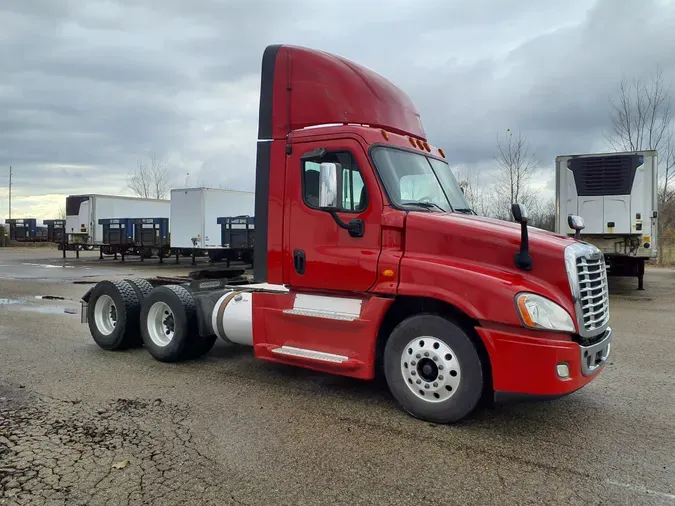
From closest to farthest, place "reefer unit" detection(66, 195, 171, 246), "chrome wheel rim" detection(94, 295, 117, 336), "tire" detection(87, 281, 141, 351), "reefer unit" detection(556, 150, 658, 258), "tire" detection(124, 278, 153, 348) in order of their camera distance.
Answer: "tire" detection(87, 281, 141, 351) → "tire" detection(124, 278, 153, 348) → "chrome wheel rim" detection(94, 295, 117, 336) → "reefer unit" detection(556, 150, 658, 258) → "reefer unit" detection(66, 195, 171, 246)

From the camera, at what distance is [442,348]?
4.42 metres

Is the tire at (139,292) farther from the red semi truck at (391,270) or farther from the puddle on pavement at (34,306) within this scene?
the puddle on pavement at (34,306)

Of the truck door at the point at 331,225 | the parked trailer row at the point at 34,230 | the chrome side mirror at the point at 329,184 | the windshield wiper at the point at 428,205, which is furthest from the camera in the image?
the parked trailer row at the point at 34,230

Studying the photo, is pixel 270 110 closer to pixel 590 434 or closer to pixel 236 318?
pixel 236 318

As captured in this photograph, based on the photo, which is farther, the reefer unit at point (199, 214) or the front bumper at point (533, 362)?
the reefer unit at point (199, 214)

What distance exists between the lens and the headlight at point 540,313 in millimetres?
4008

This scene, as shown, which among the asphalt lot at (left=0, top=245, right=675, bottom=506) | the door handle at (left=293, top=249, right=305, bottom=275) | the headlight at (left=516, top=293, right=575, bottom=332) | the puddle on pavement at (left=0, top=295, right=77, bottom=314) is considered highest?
the door handle at (left=293, top=249, right=305, bottom=275)

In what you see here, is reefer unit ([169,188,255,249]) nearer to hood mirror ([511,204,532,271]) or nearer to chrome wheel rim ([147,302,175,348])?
chrome wheel rim ([147,302,175,348])

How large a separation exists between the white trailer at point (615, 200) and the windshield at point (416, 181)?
8904 mm

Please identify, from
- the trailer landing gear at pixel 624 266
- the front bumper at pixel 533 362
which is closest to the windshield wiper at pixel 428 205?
the front bumper at pixel 533 362

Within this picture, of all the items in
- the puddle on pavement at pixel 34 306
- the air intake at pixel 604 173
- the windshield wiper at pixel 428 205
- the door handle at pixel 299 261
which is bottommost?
the puddle on pavement at pixel 34 306

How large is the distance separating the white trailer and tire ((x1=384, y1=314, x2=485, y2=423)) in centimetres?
1006

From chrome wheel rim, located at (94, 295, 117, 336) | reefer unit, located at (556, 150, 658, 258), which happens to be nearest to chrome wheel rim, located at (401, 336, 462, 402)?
chrome wheel rim, located at (94, 295, 117, 336)

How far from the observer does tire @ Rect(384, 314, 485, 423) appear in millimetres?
4301
